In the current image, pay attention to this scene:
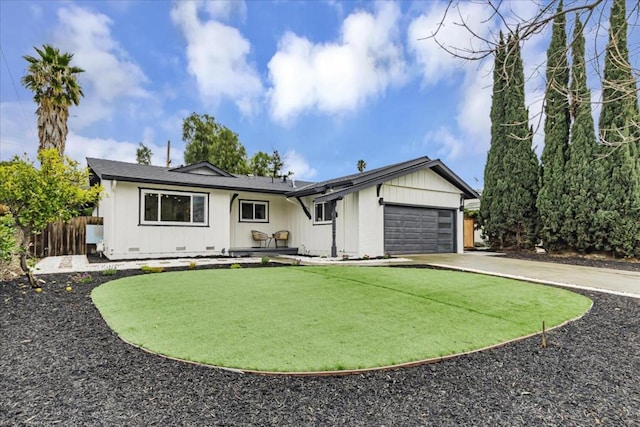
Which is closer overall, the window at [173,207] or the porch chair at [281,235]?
the window at [173,207]

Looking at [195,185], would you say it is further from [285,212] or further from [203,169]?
[285,212]

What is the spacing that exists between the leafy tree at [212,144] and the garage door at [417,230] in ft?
68.9

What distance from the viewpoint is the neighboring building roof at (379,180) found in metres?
12.0

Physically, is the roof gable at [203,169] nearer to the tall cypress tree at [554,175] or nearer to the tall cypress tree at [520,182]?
the tall cypress tree at [520,182]

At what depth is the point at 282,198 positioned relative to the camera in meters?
15.4

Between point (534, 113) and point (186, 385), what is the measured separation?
3746mm

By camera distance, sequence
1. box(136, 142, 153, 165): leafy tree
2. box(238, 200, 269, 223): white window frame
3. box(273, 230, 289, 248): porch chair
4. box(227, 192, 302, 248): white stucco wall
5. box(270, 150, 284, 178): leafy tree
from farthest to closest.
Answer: box(136, 142, 153, 165): leafy tree, box(270, 150, 284, 178): leafy tree, box(273, 230, 289, 248): porch chair, box(238, 200, 269, 223): white window frame, box(227, 192, 302, 248): white stucco wall

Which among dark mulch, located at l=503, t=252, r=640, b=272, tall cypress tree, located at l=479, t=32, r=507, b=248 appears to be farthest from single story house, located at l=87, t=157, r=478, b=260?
dark mulch, located at l=503, t=252, r=640, b=272

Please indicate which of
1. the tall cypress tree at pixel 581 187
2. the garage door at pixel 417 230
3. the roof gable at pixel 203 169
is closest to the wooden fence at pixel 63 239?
the roof gable at pixel 203 169

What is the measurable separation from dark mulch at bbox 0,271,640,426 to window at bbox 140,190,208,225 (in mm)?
8669

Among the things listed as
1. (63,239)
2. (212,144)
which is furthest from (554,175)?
(212,144)

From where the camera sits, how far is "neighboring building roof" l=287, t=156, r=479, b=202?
39.4ft

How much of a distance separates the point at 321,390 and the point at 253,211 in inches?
498

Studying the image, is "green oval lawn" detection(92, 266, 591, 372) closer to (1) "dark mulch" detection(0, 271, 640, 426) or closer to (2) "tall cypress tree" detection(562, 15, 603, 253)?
A: (1) "dark mulch" detection(0, 271, 640, 426)
